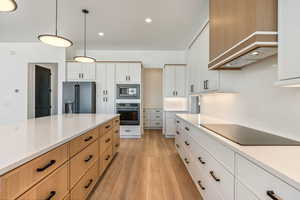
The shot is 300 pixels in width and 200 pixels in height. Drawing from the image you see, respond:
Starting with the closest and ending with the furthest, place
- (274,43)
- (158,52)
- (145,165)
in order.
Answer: (274,43), (145,165), (158,52)

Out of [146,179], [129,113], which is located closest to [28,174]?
[146,179]

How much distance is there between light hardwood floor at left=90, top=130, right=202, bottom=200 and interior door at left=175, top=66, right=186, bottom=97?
2062mm

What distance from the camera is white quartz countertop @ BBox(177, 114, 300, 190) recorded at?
694 mm

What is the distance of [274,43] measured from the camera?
1.17m

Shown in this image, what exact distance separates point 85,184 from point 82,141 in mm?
469

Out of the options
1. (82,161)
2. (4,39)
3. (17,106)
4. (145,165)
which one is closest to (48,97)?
(17,106)

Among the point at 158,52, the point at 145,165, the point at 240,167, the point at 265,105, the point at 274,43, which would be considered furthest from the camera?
the point at 158,52

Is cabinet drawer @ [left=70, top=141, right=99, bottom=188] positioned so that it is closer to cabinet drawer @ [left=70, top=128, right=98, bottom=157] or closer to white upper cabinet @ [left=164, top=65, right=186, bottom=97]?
cabinet drawer @ [left=70, top=128, right=98, bottom=157]

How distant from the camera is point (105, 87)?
4.92 m

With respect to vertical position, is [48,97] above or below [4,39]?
below

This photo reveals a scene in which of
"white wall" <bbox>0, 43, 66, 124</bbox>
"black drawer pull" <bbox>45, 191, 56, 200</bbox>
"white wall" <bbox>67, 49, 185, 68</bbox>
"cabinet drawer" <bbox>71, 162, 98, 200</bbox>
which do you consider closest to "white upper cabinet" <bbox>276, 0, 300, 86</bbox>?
"black drawer pull" <bbox>45, 191, 56, 200</bbox>

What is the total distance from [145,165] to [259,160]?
2.27 meters

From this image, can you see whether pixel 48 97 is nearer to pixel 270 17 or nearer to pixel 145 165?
pixel 145 165

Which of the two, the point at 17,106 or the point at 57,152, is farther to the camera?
the point at 17,106
